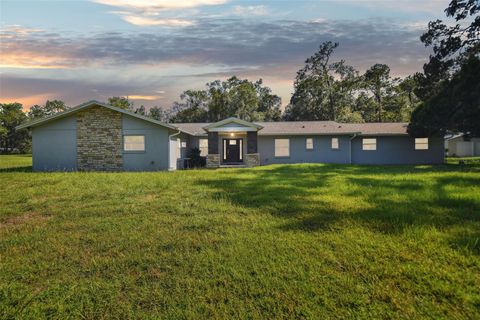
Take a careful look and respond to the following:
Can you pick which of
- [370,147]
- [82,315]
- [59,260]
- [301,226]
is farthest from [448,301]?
[370,147]

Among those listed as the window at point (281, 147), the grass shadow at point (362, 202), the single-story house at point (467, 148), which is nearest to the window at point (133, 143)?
the grass shadow at point (362, 202)

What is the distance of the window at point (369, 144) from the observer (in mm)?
23922

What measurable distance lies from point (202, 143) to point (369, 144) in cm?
1300

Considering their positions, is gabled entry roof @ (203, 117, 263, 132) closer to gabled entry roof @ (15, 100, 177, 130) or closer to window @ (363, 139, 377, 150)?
gabled entry roof @ (15, 100, 177, 130)

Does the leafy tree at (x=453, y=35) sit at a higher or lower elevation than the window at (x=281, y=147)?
higher

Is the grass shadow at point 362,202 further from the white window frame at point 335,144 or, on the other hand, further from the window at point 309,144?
the window at point 309,144

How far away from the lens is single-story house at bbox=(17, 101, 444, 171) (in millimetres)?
18547

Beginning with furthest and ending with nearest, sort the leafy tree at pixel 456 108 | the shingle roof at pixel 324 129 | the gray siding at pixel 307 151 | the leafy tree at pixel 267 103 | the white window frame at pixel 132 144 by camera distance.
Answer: the leafy tree at pixel 267 103, the gray siding at pixel 307 151, the shingle roof at pixel 324 129, the white window frame at pixel 132 144, the leafy tree at pixel 456 108

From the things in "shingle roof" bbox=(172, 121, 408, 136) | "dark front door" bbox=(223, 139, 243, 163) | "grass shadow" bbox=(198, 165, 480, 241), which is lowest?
"grass shadow" bbox=(198, 165, 480, 241)

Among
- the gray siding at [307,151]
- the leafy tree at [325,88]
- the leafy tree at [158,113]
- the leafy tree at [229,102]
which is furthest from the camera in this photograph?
the leafy tree at [158,113]

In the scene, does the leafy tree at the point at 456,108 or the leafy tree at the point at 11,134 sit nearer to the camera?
the leafy tree at the point at 456,108

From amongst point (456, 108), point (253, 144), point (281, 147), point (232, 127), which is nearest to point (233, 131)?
point (232, 127)

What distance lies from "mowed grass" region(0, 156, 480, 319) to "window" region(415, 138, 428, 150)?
58.5ft

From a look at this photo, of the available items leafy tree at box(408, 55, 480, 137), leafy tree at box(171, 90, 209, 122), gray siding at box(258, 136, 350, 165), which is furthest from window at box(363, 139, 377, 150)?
leafy tree at box(171, 90, 209, 122)
